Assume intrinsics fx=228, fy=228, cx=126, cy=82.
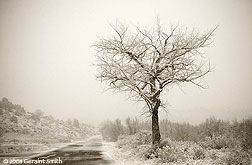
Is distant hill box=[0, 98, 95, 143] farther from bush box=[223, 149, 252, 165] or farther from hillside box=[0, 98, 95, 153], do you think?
bush box=[223, 149, 252, 165]

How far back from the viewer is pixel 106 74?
15.9m

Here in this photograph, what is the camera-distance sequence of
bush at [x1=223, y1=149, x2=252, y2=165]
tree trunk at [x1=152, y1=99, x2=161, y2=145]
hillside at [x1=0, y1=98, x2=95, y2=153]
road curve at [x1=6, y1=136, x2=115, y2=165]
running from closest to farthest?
bush at [x1=223, y1=149, x2=252, y2=165] → road curve at [x1=6, y1=136, x2=115, y2=165] → tree trunk at [x1=152, y1=99, x2=161, y2=145] → hillside at [x1=0, y1=98, x2=95, y2=153]

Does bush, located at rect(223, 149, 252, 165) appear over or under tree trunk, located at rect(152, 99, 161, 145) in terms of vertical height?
under

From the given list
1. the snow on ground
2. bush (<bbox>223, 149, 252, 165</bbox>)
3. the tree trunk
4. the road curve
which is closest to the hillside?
the road curve

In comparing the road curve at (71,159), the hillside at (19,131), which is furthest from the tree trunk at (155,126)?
the hillside at (19,131)

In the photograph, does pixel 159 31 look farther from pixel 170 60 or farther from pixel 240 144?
pixel 240 144

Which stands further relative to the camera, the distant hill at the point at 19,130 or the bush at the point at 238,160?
the distant hill at the point at 19,130

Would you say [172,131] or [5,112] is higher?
[5,112]

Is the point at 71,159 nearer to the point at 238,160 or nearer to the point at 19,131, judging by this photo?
the point at 238,160

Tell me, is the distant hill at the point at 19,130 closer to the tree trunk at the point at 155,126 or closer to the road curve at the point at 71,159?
the road curve at the point at 71,159

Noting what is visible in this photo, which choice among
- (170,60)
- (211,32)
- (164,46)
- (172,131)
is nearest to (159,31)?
(164,46)

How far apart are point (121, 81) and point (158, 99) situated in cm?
282

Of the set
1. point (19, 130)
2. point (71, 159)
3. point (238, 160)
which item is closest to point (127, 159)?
point (71, 159)

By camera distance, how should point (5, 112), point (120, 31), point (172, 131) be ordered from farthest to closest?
point (5, 112)
point (172, 131)
point (120, 31)
